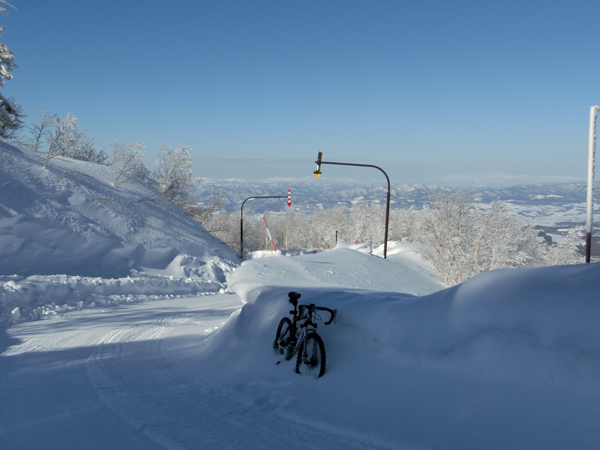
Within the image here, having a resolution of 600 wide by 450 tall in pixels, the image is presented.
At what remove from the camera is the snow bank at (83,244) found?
1012 centimetres

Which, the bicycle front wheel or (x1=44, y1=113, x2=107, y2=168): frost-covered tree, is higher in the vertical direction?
(x1=44, y1=113, x2=107, y2=168): frost-covered tree

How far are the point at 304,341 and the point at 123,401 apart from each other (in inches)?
90.9

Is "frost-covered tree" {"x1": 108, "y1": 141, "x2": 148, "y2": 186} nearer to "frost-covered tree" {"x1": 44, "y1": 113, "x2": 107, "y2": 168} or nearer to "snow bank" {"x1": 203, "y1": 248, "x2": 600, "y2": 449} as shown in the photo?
"frost-covered tree" {"x1": 44, "y1": 113, "x2": 107, "y2": 168}

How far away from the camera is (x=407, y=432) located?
3.06 m

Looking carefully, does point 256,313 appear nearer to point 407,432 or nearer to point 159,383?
point 159,383

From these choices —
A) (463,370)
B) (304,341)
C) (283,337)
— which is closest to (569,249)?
(463,370)

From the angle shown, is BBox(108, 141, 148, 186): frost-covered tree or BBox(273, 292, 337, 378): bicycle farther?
BBox(108, 141, 148, 186): frost-covered tree

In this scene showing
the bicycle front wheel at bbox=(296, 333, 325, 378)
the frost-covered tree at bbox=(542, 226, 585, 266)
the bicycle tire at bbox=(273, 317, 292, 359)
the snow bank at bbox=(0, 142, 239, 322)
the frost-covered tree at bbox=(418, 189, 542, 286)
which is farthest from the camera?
the frost-covered tree at bbox=(542, 226, 585, 266)

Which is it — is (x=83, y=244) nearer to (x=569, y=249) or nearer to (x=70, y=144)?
(x=70, y=144)

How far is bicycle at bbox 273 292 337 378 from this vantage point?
4.12 metres

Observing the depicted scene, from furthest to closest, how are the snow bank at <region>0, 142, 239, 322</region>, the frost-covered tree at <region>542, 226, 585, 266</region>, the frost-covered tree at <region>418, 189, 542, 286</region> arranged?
the frost-covered tree at <region>542, 226, 585, 266</region> → the frost-covered tree at <region>418, 189, 542, 286</region> → the snow bank at <region>0, 142, 239, 322</region>

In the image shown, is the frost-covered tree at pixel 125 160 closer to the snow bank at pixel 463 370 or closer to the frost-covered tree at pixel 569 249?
the snow bank at pixel 463 370

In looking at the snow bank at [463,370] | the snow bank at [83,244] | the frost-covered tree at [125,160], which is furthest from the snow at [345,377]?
the frost-covered tree at [125,160]

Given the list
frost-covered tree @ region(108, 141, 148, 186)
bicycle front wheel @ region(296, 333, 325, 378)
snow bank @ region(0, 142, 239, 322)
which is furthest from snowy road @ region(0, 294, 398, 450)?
frost-covered tree @ region(108, 141, 148, 186)
